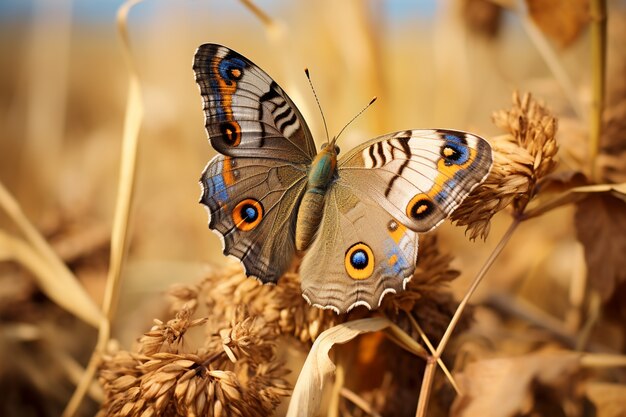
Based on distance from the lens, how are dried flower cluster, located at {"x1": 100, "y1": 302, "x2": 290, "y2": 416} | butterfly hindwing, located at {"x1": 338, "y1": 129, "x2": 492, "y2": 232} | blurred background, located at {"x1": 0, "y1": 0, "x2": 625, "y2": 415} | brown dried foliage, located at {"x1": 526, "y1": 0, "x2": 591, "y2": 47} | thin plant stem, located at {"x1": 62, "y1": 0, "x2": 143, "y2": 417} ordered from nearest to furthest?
dried flower cluster, located at {"x1": 100, "y1": 302, "x2": 290, "y2": 416}, butterfly hindwing, located at {"x1": 338, "y1": 129, "x2": 492, "y2": 232}, thin plant stem, located at {"x1": 62, "y1": 0, "x2": 143, "y2": 417}, brown dried foliage, located at {"x1": 526, "y1": 0, "x2": 591, "y2": 47}, blurred background, located at {"x1": 0, "y1": 0, "x2": 625, "y2": 415}

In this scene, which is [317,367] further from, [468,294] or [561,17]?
[561,17]

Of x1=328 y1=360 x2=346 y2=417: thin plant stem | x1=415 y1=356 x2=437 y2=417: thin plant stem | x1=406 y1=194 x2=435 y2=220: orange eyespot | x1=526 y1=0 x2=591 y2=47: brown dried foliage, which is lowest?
x1=328 y1=360 x2=346 y2=417: thin plant stem

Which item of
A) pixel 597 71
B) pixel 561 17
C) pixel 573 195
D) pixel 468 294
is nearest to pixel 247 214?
pixel 468 294

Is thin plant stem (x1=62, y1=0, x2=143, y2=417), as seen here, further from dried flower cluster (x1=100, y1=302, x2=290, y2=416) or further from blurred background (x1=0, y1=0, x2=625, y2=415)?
dried flower cluster (x1=100, y1=302, x2=290, y2=416)

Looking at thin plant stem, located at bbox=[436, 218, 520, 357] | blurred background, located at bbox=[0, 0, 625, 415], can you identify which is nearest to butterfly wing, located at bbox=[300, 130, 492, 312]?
thin plant stem, located at bbox=[436, 218, 520, 357]

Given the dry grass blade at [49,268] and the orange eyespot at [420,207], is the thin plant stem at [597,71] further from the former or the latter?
the dry grass blade at [49,268]

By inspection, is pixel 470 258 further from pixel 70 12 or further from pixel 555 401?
pixel 70 12

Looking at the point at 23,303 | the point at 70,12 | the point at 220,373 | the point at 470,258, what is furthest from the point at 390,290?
the point at 70,12

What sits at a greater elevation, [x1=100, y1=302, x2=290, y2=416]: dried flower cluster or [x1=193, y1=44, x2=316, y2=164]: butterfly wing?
[x1=193, y1=44, x2=316, y2=164]: butterfly wing
